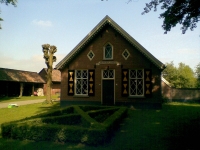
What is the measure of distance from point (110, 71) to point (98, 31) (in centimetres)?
400

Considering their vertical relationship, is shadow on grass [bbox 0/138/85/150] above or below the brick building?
below

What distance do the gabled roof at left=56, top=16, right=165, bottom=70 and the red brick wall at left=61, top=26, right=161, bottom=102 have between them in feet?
1.44

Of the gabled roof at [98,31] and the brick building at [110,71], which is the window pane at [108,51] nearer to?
the brick building at [110,71]

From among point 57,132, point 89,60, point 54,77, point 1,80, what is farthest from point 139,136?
point 54,77

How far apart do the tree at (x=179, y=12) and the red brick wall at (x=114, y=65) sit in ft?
16.2

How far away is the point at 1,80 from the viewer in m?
32.2

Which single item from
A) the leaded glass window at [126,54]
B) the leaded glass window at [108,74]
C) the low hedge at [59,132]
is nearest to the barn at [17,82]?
the leaded glass window at [108,74]

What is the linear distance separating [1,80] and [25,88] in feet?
31.7

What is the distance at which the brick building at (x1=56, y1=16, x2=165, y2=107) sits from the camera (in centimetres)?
1694

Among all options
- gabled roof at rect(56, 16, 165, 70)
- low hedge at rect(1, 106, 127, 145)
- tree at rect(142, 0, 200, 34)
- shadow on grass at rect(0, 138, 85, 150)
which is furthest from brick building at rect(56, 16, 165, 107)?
shadow on grass at rect(0, 138, 85, 150)

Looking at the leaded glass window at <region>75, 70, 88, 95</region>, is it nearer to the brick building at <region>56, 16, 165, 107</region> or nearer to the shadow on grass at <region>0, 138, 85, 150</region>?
the brick building at <region>56, 16, 165, 107</region>

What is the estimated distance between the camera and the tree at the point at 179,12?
10.9 m

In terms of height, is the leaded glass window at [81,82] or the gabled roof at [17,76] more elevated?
the gabled roof at [17,76]

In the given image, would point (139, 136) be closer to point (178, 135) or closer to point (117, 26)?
point (178, 135)
